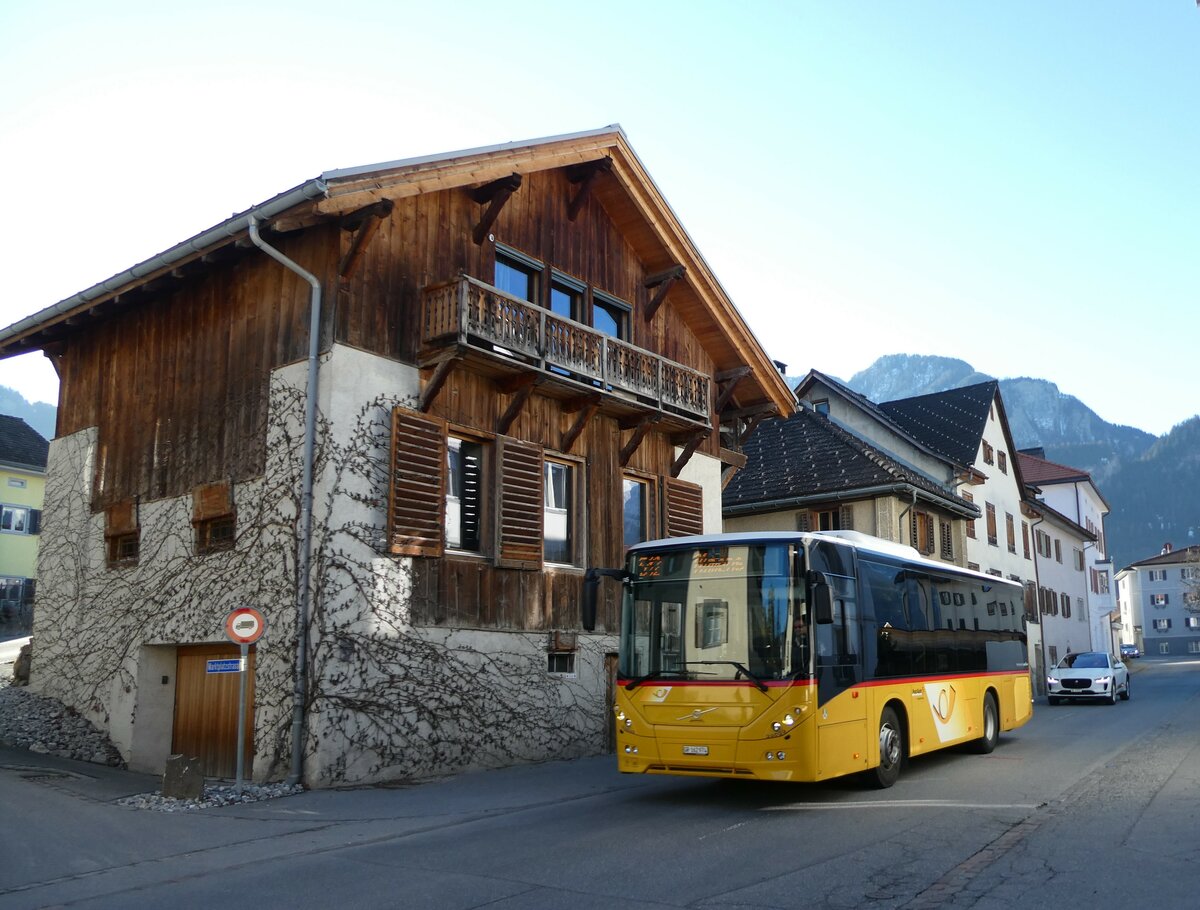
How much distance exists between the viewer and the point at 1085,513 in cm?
6800

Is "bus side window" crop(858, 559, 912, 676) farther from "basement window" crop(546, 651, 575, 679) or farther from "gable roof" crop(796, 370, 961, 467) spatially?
"gable roof" crop(796, 370, 961, 467)

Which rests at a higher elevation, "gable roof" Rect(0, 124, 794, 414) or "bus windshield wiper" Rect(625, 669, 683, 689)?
"gable roof" Rect(0, 124, 794, 414)

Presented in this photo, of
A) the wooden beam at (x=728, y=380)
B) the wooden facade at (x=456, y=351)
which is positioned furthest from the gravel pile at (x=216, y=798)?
the wooden beam at (x=728, y=380)

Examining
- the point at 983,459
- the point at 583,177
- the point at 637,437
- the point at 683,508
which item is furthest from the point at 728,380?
the point at 983,459

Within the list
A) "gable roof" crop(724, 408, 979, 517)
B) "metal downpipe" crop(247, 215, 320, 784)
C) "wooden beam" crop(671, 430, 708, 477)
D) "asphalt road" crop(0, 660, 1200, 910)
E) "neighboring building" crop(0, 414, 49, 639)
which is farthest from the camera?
"neighboring building" crop(0, 414, 49, 639)

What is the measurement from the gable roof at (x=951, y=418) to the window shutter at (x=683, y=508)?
60.5ft

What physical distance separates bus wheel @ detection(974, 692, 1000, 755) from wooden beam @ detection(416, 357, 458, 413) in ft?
33.2

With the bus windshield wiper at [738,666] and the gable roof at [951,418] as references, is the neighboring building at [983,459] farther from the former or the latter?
the bus windshield wiper at [738,666]

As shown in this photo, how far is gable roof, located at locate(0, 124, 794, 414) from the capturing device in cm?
1416

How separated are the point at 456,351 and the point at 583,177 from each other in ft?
20.0

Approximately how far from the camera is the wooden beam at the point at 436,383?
608 inches

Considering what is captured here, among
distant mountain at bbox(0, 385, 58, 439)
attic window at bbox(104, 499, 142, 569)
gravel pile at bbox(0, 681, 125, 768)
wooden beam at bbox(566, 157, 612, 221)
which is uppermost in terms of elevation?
distant mountain at bbox(0, 385, 58, 439)

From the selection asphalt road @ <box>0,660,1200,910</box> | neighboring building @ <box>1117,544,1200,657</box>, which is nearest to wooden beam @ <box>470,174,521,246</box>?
asphalt road @ <box>0,660,1200,910</box>

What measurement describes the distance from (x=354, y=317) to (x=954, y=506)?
24252 millimetres
